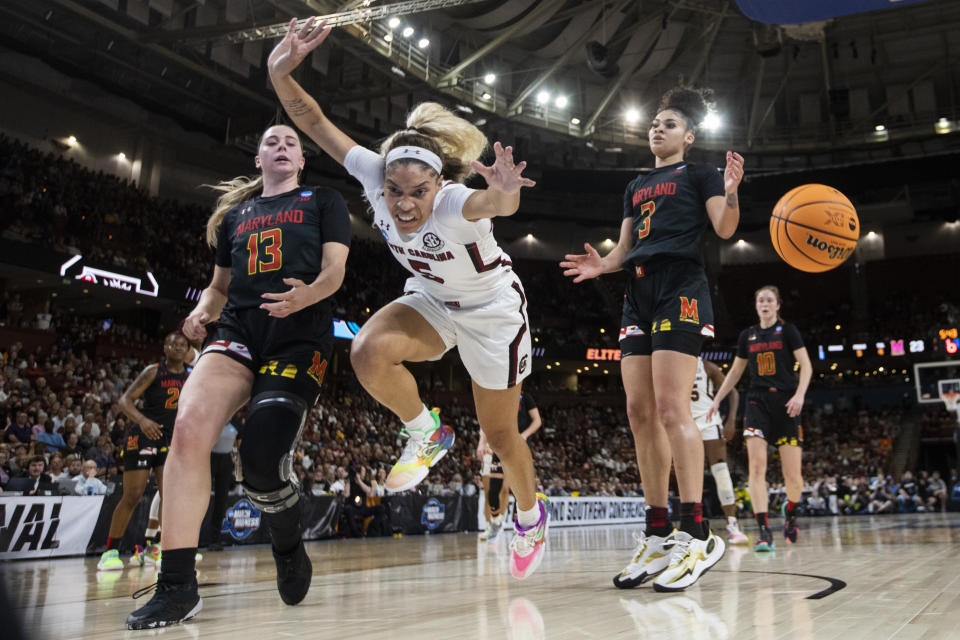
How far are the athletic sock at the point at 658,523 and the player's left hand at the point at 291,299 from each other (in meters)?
2.20

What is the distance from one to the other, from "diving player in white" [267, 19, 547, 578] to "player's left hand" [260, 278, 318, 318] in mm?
544

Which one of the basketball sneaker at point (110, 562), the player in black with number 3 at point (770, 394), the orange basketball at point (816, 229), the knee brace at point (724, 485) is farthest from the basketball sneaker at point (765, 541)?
the basketball sneaker at point (110, 562)

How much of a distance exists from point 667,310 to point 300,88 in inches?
85.9

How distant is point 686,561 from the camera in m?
3.74

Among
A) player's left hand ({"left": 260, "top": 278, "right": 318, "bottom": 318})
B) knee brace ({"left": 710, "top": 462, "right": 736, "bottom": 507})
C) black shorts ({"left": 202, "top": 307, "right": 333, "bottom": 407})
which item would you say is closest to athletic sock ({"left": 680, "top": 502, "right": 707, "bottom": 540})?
black shorts ({"left": 202, "top": 307, "right": 333, "bottom": 407})

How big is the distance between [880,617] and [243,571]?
4.78 m

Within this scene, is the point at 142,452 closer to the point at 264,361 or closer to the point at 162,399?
the point at 162,399

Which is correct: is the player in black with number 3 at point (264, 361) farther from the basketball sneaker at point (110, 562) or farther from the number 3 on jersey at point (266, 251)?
the basketball sneaker at point (110, 562)

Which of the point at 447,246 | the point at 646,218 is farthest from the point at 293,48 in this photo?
the point at 646,218

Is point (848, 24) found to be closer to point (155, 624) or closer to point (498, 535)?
point (498, 535)

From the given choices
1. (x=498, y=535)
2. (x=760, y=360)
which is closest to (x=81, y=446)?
(x=498, y=535)

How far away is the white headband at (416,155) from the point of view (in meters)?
3.43

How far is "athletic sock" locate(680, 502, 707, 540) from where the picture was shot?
3.98m

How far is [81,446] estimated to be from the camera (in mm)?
12773
